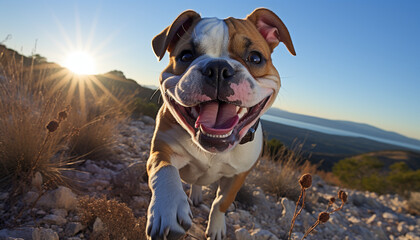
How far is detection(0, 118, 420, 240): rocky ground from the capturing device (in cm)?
194

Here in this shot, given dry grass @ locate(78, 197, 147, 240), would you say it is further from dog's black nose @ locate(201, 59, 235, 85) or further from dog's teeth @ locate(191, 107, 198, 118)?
dog's black nose @ locate(201, 59, 235, 85)

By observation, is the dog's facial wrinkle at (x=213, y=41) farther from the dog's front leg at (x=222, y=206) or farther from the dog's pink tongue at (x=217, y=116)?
the dog's front leg at (x=222, y=206)

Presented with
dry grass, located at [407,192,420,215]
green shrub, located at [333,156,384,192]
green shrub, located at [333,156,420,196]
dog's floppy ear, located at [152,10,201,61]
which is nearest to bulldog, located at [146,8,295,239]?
dog's floppy ear, located at [152,10,201,61]

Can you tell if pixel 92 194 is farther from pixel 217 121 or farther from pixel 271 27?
pixel 271 27

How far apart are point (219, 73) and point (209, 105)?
0.28m

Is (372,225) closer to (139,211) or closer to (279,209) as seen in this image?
(279,209)

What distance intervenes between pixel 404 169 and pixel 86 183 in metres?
12.6

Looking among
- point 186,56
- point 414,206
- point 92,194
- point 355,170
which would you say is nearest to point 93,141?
point 92,194

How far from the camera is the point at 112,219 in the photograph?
1.93 m

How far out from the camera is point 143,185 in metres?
3.14

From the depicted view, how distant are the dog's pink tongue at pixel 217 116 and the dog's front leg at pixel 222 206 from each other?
844 millimetres

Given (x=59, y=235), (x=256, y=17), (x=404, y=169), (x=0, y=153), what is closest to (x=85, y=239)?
(x=59, y=235)

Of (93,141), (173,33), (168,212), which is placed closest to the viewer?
(168,212)

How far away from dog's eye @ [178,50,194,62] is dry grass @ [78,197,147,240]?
132 cm
